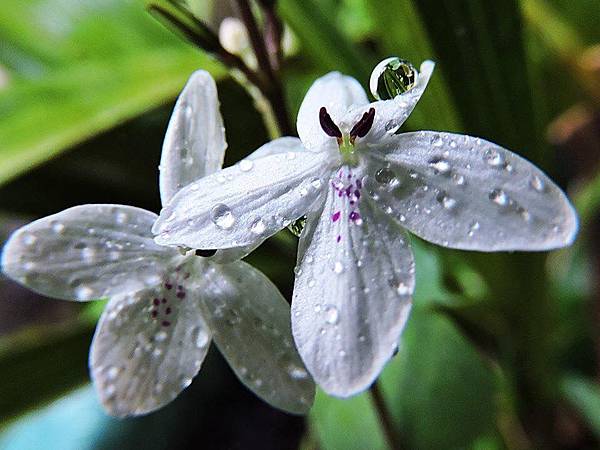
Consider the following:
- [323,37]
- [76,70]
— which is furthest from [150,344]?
[76,70]

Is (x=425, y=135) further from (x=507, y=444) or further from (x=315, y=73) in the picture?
(x=507, y=444)

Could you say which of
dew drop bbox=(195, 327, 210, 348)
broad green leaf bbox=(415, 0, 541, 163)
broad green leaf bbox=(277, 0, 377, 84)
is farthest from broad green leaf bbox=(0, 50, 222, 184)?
dew drop bbox=(195, 327, 210, 348)

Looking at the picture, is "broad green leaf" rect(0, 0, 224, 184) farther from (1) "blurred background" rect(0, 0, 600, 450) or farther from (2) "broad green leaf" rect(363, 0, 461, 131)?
(2) "broad green leaf" rect(363, 0, 461, 131)

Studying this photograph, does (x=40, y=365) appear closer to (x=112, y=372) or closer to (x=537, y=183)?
(x=112, y=372)

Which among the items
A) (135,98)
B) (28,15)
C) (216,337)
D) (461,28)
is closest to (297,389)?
(216,337)

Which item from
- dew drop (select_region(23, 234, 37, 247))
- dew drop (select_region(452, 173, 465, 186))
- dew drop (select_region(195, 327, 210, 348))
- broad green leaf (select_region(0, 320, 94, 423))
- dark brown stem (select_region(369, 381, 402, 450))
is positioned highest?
dew drop (select_region(23, 234, 37, 247))

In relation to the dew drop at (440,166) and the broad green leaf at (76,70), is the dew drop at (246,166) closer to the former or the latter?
the dew drop at (440,166)
